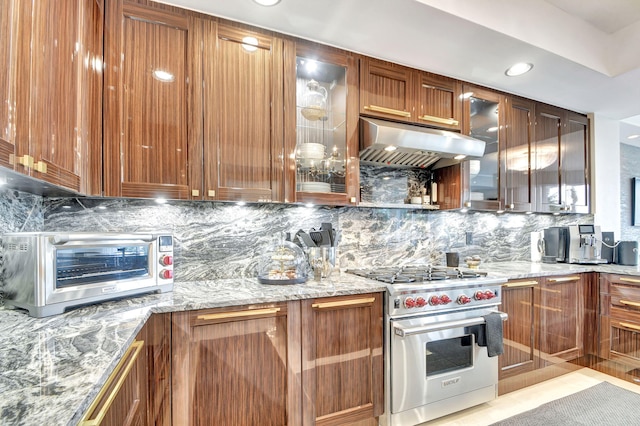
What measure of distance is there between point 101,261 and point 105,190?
40 centimetres

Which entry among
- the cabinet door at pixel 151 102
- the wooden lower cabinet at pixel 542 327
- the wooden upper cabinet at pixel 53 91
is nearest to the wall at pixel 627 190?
the wooden lower cabinet at pixel 542 327

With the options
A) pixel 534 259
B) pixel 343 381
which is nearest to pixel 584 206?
pixel 534 259

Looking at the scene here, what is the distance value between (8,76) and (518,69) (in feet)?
9.71

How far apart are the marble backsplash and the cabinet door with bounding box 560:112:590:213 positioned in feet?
1.91

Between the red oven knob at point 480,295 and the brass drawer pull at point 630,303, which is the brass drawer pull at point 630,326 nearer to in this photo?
A: the brass drawer pull at point 630,303

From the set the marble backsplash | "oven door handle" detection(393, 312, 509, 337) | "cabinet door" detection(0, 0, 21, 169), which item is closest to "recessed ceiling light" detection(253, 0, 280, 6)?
"cabinet door" detection(0, 0, 21, 169)

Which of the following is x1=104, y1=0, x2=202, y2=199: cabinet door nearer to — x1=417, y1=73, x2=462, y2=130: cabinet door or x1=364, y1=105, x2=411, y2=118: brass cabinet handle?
x1=364, y1=105, x2=411, y2=118: brass cabinet handle

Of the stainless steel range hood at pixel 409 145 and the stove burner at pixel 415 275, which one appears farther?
the stainless steel range hood at pixel 409 145

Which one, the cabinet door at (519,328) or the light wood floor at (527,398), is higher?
the cabinet door at (519,328)

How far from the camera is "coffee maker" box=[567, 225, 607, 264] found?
9.73 feet

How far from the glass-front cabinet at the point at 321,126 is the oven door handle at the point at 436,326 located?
0.89 meters

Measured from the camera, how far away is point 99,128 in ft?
5.23

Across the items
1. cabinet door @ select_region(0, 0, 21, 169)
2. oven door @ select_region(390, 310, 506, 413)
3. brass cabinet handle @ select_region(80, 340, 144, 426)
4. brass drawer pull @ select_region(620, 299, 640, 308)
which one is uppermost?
cabinet door @ select_region(0, 0, 21, 169)

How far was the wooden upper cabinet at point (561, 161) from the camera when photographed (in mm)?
3006
